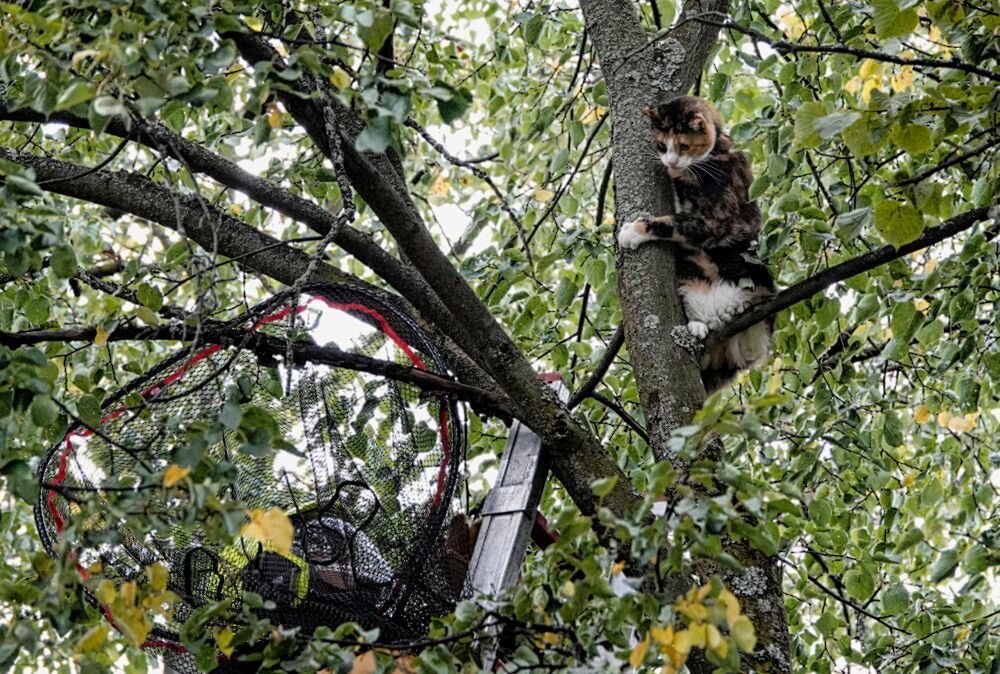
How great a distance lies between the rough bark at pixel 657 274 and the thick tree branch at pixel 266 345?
0.41 meters

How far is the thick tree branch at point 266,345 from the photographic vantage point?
2135 millimetres

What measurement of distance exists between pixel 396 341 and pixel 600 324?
2026 millimetres

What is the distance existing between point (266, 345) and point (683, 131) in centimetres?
189

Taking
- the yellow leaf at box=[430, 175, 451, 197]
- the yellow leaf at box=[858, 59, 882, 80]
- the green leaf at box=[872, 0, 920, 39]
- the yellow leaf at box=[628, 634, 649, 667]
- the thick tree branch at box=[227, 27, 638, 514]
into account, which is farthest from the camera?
the yellow leaf at box=[430, 175, 451, 197]

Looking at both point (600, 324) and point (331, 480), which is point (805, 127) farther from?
point (600, 324)

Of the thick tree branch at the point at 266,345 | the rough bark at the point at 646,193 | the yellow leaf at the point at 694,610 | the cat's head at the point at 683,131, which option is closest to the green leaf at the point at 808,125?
the rough bark at the point at 646,193

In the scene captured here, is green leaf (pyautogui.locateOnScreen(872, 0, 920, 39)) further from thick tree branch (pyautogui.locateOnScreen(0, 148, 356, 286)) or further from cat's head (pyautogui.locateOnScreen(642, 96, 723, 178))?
thick tree branch (pyautogui.locateOnScreen(0, 148, 356, 286))

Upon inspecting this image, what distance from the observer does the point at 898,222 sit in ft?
7.20

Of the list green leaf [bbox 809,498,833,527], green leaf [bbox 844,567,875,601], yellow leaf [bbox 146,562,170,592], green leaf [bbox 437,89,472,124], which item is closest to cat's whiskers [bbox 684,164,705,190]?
green leaf [bbox 809,498,833,527]

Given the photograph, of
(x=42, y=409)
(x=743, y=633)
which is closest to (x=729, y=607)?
(x=743, y=633)

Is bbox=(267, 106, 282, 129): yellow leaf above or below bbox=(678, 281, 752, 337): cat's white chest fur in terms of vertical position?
below

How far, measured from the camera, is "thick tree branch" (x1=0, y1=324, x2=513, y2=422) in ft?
7.00

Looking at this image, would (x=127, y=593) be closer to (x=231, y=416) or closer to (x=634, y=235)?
(x=231, y=416)

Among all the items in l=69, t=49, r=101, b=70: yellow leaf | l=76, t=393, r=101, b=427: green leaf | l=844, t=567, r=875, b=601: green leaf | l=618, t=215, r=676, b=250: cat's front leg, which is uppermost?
l=618, t=215, r=676, b=250: cat's front leg
